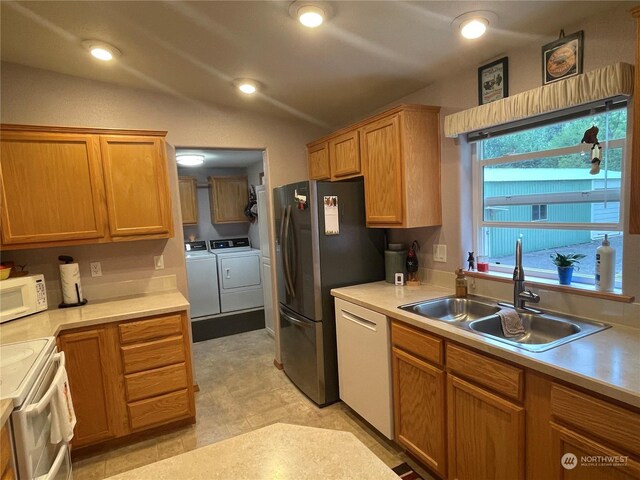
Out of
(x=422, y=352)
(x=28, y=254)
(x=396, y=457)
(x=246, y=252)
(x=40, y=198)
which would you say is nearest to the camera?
(x=422, y=352)

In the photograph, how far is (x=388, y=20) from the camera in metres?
1.73

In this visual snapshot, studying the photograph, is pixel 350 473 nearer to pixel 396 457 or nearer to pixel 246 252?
pixel 396 457

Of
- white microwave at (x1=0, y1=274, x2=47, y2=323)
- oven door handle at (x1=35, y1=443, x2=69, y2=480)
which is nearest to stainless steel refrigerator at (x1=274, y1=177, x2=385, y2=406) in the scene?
oven door handle at (x1=35, y1=443, x2=69, y2=480)

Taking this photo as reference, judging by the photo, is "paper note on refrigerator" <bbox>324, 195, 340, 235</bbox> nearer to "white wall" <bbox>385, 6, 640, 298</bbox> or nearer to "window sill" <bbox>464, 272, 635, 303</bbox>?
"white wall" <bbox>385, 6, 640, 298</bbox>

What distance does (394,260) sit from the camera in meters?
2.69

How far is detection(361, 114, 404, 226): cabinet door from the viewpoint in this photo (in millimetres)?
2346

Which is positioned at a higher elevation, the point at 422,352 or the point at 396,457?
the point at 422,352

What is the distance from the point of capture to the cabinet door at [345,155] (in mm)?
2697

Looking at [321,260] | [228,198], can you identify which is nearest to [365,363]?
[321,260]

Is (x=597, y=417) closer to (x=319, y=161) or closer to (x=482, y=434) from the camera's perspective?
(x=482, y=434)

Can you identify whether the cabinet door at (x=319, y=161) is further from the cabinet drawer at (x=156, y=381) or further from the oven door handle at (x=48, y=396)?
the oven door handle at (x=48, y=396)

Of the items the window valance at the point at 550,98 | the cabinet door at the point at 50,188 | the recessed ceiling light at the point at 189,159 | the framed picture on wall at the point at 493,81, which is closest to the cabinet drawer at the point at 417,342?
the window valance at the point at 550,98

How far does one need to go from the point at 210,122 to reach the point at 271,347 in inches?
94.3

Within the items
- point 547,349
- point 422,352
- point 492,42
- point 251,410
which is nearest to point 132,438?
point 251,410
